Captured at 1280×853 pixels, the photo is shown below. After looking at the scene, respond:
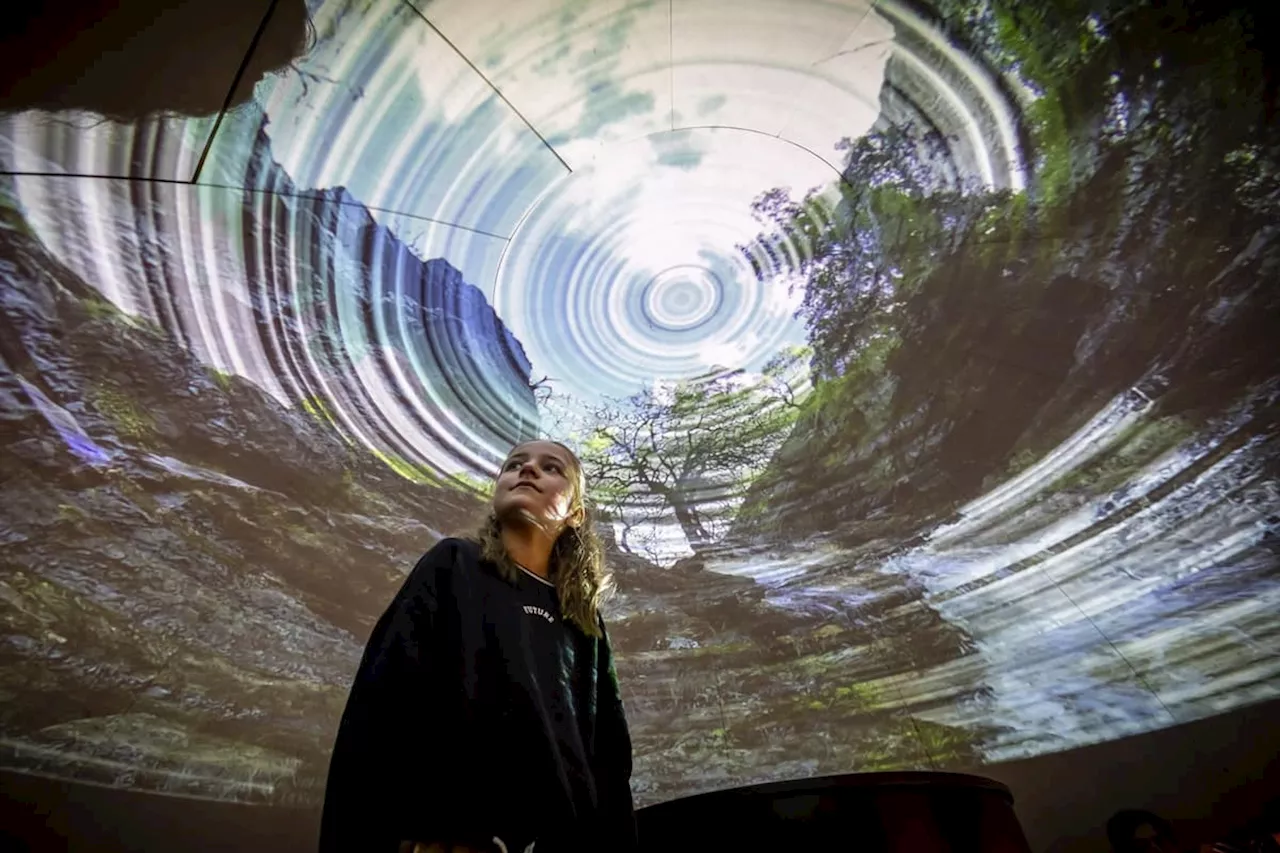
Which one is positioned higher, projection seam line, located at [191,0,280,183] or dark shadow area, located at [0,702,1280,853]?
projection seam line, located at [191,0,280,183]

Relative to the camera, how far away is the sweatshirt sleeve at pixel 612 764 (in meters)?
1.19

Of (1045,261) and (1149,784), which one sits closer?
(1045,261)

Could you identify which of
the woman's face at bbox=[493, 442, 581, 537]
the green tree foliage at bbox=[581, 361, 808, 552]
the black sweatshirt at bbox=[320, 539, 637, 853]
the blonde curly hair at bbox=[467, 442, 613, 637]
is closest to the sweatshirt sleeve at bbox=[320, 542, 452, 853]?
the black sweatshirt at bbox=[320, 539, 637, 853]

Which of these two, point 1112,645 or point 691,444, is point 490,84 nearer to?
point 691,444

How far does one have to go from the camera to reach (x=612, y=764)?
129 cm

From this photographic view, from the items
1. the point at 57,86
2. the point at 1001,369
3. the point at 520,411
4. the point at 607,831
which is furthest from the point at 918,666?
the point at 57,86

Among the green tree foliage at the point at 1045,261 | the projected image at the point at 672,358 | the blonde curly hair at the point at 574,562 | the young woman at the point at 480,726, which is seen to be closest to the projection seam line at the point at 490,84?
the projected image at the point at 672,358

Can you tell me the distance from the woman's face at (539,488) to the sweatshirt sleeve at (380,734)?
41 centimetres

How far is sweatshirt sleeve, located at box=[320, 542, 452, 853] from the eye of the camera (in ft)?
2.82

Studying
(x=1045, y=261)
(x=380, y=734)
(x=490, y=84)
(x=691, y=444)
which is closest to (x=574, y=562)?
(x=380, y=734)

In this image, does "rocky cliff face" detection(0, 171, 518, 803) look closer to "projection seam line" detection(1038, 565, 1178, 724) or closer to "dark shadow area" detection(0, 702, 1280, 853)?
"dark shadow area" detection(0, 702, 1280, 853)

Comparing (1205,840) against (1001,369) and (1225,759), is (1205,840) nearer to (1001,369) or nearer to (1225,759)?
(1225,759)

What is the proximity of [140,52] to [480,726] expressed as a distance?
1703 millimetres

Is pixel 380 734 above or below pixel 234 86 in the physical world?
below
